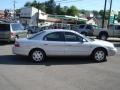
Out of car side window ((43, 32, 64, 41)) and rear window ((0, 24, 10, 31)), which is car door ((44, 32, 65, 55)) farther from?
rear window ((0, 24, 10, 31))

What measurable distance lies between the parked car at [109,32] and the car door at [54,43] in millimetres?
18432

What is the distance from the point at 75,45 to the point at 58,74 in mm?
3040

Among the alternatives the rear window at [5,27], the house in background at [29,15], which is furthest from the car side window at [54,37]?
the house in background at [29,15]

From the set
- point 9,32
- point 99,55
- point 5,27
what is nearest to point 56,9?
point 5,27

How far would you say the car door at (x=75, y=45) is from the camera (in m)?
13.0

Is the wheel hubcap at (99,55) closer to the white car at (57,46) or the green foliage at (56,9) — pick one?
the white car at (57,46)

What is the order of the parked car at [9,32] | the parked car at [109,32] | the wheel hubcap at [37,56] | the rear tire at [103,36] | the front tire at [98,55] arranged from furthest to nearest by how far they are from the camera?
the rear tire at [103,36]
the parked car at [109,32]
the parked car at [9,32]
the front tire at [98,55]
the wheel hubcap at [37,56]

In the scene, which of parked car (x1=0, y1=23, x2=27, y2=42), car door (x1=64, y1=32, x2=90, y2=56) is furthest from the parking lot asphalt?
parked car (x1=0, y1=23, x2=27, y2=42)

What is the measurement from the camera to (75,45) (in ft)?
42.8

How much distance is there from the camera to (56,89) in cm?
808

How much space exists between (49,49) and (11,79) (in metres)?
4.02

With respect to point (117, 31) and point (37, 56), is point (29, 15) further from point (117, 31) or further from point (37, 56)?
point (37, 56)

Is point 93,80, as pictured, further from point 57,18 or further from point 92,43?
point 57,18

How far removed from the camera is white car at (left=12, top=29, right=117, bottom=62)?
1295 centimetres
